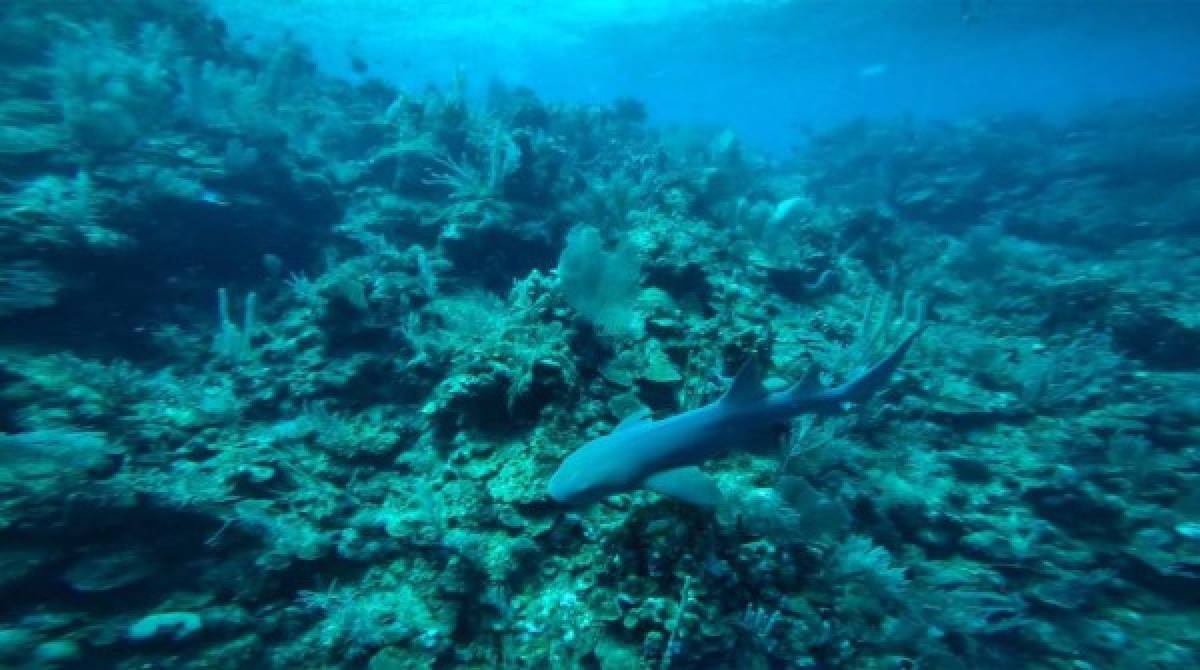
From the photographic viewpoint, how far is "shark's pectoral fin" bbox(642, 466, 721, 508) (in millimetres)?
3725

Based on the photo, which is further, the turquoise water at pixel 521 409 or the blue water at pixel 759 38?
the blue water at pixel 759 38

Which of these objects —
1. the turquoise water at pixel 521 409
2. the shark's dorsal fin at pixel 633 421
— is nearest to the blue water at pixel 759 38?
the turquoise water at pixel 521 409

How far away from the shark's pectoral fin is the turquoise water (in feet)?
0.10

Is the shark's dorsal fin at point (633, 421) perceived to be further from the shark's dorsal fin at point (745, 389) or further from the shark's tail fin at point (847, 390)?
the shark's tail fin at point (847, 390)

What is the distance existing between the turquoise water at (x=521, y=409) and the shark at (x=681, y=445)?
0.03 meters

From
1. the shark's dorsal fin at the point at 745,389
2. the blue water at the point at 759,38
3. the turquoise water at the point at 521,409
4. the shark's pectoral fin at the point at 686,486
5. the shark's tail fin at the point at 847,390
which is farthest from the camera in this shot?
the blue water at the point at 759,38

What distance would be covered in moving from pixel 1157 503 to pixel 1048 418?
1.53 meters

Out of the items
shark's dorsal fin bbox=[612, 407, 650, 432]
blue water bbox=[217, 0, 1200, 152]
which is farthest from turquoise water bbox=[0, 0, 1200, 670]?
blue water bbox=[217, 0, 1200, 152]

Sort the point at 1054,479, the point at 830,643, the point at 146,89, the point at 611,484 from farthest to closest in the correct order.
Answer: the point at 146,89
the point at 1054,479
the point at 830,643
the point at 611,484

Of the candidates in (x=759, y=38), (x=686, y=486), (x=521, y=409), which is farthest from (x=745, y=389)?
(x=759, y=38)

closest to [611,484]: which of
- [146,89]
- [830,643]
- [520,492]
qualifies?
[520,492]

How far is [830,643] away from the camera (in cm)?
409

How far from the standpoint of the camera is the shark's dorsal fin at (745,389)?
13.2 ft

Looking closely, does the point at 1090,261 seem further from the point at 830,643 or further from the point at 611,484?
the point at 611,484
